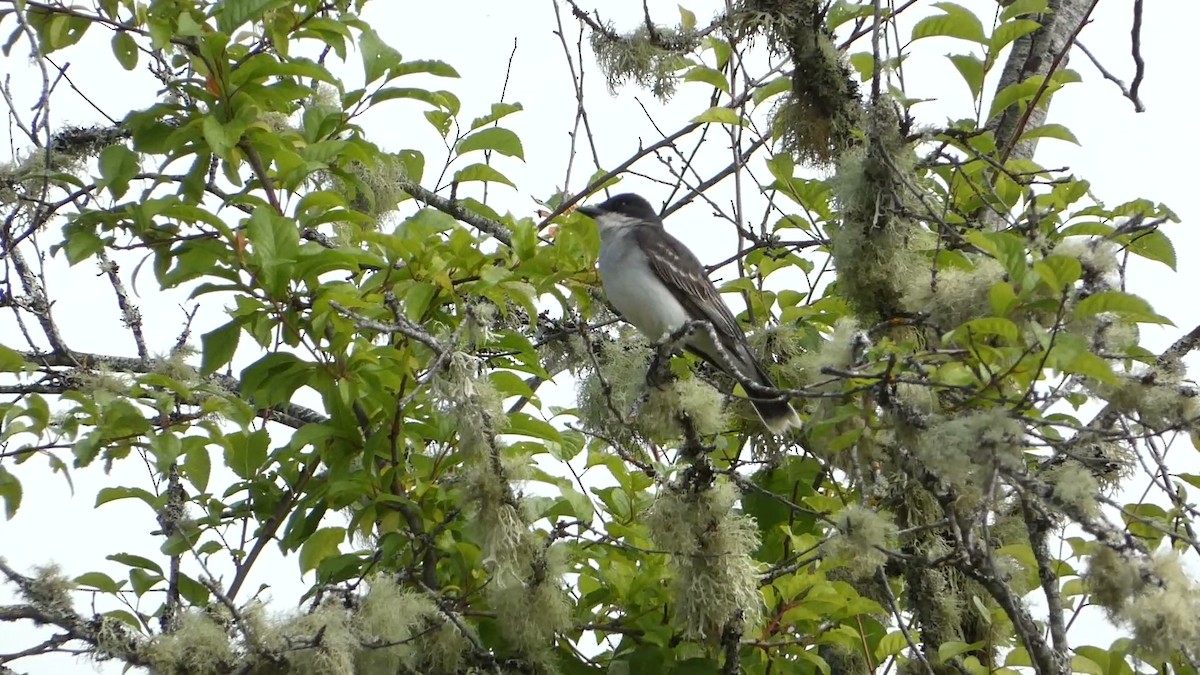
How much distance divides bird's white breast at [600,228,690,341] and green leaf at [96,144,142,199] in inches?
88.1

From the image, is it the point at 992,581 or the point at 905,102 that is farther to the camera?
the point at 905,102

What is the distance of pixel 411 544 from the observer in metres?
4.41

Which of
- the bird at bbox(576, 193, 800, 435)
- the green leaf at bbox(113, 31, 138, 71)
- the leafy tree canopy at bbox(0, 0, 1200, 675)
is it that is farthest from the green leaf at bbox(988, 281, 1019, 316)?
the green leaf at bbox(113, 31, 138, 71)

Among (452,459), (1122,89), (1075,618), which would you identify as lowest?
(1075,618)

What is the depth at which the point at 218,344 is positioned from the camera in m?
4.18

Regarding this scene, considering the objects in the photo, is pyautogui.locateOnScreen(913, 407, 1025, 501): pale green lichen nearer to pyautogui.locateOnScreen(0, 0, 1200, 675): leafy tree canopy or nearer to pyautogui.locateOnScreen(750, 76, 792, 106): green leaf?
pyautogui.locateOnScreen(0, 0, 1200, 675): leafy tree canopy

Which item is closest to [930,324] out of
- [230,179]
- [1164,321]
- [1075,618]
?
[1164,321]

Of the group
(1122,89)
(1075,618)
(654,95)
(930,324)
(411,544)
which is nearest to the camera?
(930,324)

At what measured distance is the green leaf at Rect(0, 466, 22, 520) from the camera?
4.12m

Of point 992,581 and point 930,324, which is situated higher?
point 930,324

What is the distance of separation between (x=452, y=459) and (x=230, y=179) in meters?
1.31

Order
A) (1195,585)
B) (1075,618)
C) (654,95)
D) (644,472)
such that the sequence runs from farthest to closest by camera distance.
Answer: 1. (654,95)
2. (1075,618)
3. (644,472)
4. (1195,585)

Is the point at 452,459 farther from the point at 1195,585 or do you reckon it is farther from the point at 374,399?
the point at 1195,585

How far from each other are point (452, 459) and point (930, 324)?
1.77 metres
